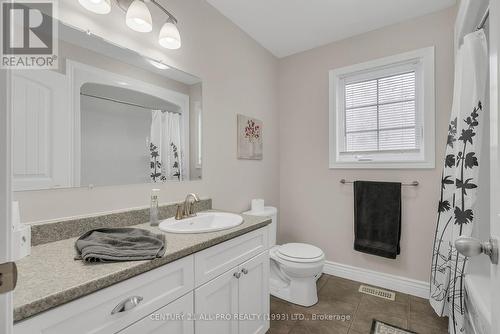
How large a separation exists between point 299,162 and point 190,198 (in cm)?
149

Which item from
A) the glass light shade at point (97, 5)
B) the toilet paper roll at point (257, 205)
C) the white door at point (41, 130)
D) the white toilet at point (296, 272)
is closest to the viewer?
the white door at point (41, 130)

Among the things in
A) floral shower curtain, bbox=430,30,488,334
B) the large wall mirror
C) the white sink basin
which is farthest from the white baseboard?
the large wall mirror

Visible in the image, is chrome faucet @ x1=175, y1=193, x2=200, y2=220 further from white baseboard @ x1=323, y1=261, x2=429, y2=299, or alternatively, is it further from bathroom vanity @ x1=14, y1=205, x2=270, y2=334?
white baseboard @ x1=323, y1=261, x2=429, y2=299

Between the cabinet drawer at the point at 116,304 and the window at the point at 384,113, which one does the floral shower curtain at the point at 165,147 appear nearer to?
the cabinet drawer at the point at 116,304

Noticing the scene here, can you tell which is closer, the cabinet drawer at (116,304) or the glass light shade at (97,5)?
the cabinet drawer at (116,304)

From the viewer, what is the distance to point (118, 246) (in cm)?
92

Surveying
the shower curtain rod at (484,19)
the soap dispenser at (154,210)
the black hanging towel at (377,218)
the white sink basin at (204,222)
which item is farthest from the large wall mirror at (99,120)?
the shower curtain rod at (484,19)

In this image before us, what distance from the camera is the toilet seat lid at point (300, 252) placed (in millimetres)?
1901

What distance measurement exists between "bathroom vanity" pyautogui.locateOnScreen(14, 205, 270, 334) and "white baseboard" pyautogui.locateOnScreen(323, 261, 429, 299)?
1.26m

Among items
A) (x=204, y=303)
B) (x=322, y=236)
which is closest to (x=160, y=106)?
(x=204, y=303)

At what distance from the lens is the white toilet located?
1861 mm

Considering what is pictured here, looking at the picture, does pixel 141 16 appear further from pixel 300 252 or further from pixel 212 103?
pixel 300 252

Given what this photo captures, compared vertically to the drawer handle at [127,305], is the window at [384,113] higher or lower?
higher

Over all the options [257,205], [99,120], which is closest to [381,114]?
[257,205]
